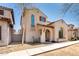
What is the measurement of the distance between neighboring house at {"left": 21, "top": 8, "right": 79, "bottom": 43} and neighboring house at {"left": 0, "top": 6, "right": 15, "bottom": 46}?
238 mm

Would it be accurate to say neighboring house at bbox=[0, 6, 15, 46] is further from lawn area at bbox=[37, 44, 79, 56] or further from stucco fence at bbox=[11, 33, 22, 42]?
lawn area at bbox=[37, 44, 79, 56]

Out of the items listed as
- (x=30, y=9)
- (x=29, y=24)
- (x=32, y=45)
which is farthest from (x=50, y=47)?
(x=30, y=9)

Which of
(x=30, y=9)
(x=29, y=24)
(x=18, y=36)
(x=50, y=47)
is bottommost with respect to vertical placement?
(x=50, y=47)

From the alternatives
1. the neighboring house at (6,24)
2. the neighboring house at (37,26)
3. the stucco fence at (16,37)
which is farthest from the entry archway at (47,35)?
the neighboring house at (6,24)

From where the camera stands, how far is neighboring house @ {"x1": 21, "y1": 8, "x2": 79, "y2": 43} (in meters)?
3.43

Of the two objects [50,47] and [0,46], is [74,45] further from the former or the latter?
[0,46]

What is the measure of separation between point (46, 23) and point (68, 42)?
2.01ft

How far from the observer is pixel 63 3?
11.2 ft

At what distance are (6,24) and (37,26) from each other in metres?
0.62

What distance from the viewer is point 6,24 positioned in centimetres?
334

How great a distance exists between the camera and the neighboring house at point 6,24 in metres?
3.30

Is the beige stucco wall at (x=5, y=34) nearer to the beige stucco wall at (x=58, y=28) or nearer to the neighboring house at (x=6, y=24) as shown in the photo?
the neighboring house at (x=6, y=24)

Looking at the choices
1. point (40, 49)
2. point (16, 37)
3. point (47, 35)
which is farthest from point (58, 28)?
point (16, 37)

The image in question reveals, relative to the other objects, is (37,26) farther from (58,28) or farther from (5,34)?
(5,34)
